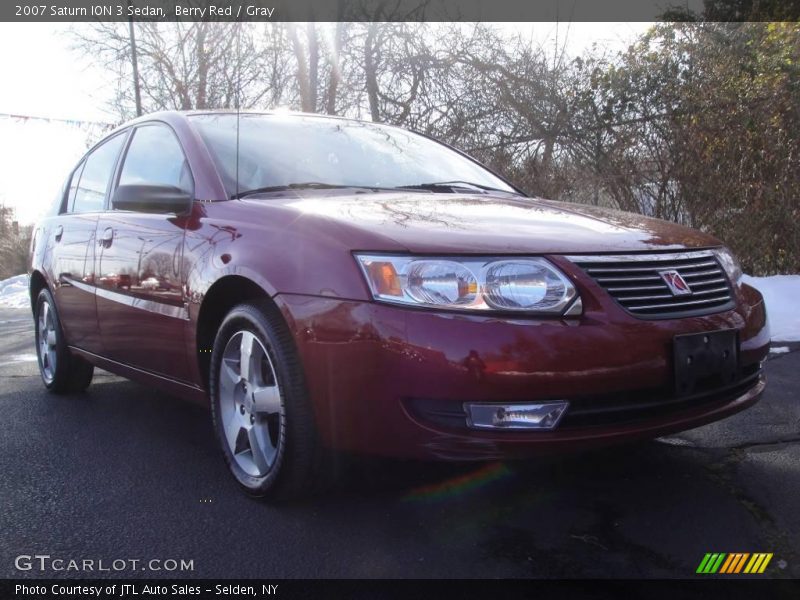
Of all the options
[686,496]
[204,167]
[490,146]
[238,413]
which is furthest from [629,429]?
[490,146]

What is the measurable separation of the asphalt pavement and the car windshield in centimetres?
126

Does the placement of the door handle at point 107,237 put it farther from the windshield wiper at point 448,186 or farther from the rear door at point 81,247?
the windshield wiper at point 448,186

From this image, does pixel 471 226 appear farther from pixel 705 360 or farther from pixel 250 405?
pixel 250 405

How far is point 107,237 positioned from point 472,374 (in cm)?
239

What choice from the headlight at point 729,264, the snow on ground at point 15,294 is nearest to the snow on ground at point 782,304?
the headlight at point 729,264

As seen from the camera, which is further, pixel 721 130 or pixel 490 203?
pixel 721 130

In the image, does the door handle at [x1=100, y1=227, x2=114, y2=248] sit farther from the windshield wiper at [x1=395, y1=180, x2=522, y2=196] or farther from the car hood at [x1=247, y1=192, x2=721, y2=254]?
the windshield wiper at [x1=395, y1=180, x2=522, y2=196]

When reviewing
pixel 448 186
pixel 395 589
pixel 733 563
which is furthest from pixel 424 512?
pixel 448 186

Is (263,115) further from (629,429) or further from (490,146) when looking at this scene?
(490,146)

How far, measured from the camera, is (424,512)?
261cm

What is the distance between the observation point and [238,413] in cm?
287

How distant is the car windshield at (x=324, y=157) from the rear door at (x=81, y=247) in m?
1.01

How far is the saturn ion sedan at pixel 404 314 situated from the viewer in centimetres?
223

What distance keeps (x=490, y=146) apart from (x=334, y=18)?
7.39 m
